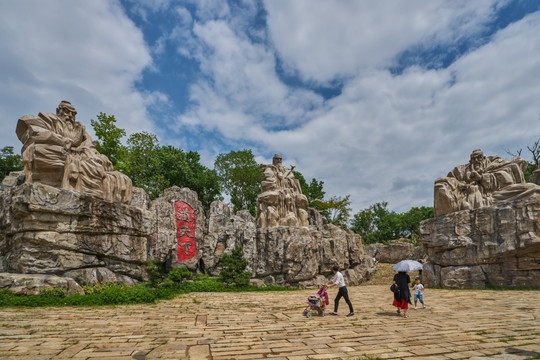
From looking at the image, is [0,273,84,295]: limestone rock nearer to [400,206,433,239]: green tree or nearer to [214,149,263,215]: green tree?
[214,149,263,215]: green tree

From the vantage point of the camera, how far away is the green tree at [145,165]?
74.4 ft

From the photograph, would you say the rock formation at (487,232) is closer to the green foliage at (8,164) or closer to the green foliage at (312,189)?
the green foliage at (312,189)

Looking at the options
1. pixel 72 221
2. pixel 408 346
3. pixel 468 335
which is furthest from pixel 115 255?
pixel 468 335

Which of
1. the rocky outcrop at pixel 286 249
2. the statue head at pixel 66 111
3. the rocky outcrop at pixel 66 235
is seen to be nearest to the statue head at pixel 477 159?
the rocky outcrop at pixel 286 249

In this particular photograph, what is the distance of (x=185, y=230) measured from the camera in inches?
610

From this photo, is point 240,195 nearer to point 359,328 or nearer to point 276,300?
point 276,300

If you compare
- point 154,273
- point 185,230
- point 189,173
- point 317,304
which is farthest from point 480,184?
point 189,173

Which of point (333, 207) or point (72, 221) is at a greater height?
point (333, 207)

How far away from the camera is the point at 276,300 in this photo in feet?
30.5

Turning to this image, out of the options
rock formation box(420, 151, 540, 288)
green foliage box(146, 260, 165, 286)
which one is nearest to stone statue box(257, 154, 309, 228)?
green foliage box(146, 260, 165, 286)

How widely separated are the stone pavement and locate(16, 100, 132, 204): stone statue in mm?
4589

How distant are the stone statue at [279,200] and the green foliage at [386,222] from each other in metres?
25.3

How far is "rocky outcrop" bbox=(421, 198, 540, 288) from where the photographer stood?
426 inches

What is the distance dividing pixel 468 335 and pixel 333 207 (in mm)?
27079
